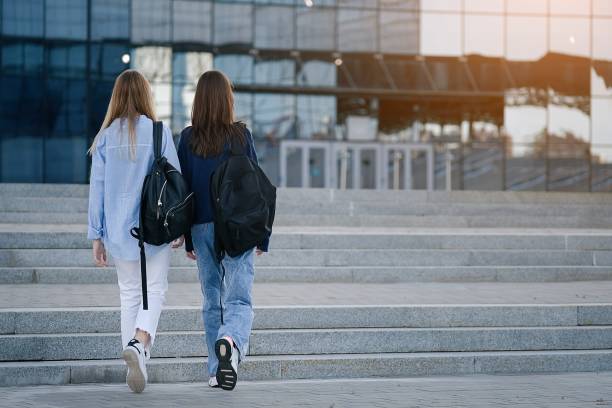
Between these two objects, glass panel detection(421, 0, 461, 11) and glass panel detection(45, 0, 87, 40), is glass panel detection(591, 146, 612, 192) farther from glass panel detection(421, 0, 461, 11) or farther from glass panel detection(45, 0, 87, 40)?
glass panel detection(45, 0, 87, 40)

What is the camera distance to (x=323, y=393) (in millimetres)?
7027

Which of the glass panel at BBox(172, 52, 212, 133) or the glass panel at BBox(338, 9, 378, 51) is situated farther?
the glass panel at BBox(338, 9, 378, 51)

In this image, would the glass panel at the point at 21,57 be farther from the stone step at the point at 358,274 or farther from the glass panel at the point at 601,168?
the stone step at the point at 358,274

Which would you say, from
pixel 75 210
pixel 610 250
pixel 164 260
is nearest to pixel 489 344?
pixel 164 260

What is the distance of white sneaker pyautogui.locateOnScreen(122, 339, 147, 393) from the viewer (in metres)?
6.33

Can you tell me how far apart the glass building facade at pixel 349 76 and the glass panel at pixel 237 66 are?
1.8 inches

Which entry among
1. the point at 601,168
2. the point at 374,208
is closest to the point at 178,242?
the point at 374,208

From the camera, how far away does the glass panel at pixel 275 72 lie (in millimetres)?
32656

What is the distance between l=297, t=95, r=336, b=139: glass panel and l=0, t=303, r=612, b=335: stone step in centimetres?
2432

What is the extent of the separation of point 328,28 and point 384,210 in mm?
16094

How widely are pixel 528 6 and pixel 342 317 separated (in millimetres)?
27836

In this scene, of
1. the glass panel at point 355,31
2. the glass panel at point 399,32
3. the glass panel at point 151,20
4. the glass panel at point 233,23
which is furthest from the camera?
the glass panel at point 399,32

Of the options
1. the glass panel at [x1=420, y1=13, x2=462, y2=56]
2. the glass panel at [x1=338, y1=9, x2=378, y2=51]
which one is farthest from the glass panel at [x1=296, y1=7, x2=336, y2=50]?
the glass panel at [x1=420, y1=13, x2=462, y2=56]

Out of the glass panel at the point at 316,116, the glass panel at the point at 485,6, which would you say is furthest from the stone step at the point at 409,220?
the glass panel at the point at 485,6
